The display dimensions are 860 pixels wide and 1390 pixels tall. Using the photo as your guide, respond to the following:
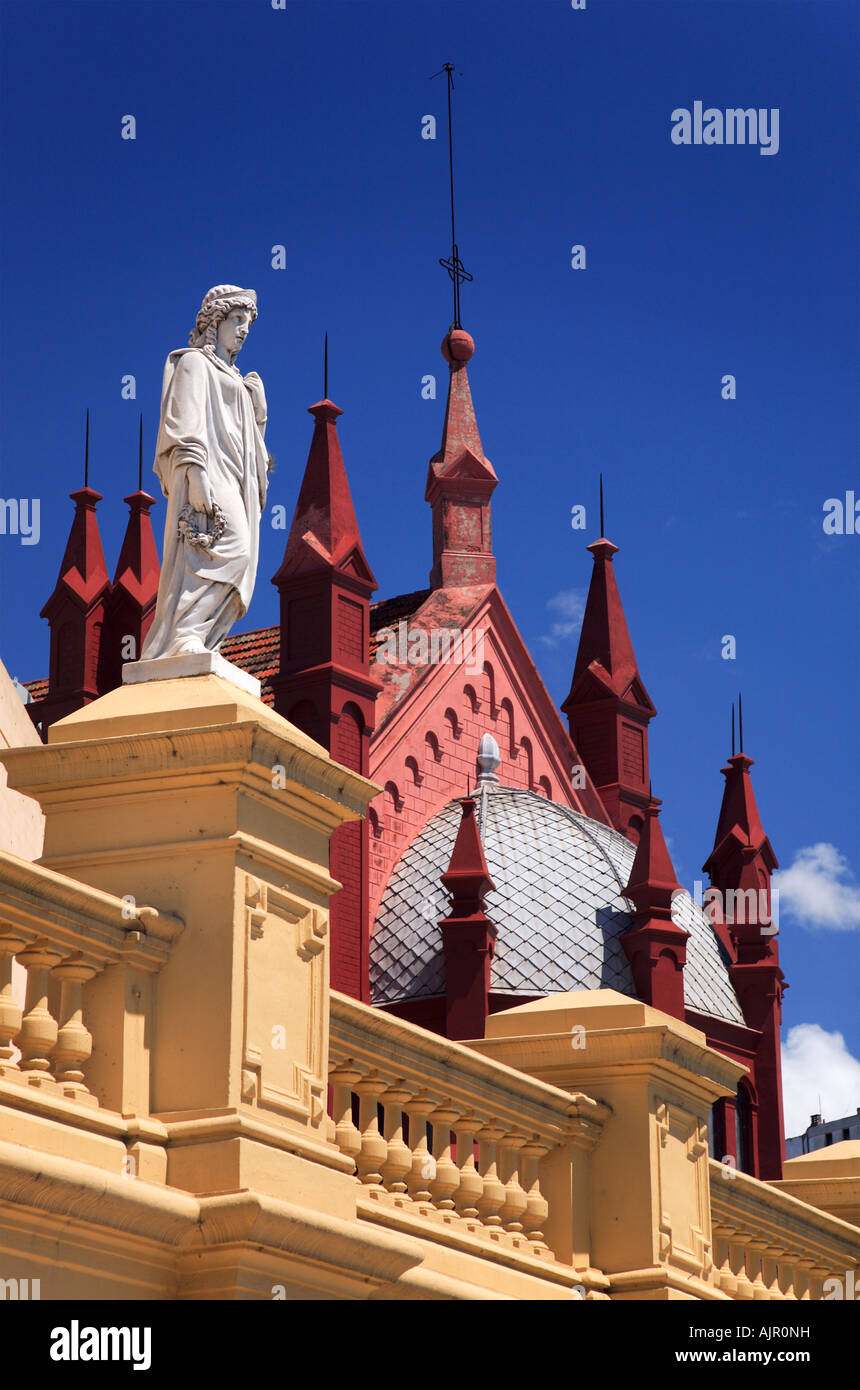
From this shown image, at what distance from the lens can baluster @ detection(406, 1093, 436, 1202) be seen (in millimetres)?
10430

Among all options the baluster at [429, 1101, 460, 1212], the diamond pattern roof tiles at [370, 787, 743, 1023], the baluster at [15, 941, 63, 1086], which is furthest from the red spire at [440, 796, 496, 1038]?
the baluster at [15, 941, 63, 1086]

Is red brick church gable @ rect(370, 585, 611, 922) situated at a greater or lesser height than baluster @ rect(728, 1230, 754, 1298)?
greater

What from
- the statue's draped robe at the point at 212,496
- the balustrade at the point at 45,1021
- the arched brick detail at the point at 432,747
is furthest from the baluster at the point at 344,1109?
the arched brick detail at the point at 432,747

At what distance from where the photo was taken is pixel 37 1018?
27.1 ft

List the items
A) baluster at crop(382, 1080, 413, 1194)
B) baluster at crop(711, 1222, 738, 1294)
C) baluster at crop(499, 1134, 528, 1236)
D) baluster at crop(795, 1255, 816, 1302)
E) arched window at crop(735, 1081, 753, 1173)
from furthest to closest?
arched window at crop(735, 1081, 753, 1173) < baluster at crop(795, 1255, 816, 1302) < baluster at crop(711, 1222, 738, 1294) < baluster at crop(499, 1134, 528, 1236) < baluster at crop(382, 1080, 413, 1194)

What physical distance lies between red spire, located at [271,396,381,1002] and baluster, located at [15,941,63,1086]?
17424 millimetres

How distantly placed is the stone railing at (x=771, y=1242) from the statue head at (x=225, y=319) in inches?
230

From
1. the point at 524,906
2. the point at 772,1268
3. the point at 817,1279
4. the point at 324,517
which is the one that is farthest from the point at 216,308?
the point at 524,906

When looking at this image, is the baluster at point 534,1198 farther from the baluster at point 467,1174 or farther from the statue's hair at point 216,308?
the statue's hair at point 216,308

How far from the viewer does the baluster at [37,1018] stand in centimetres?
823

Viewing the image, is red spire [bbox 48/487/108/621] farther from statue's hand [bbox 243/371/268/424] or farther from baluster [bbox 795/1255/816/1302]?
statue's hand [bbox 243/371/268/424]

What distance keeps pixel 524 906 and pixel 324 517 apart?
5408 millimetres

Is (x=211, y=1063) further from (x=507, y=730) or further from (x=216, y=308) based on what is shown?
(x=507, y=730)
